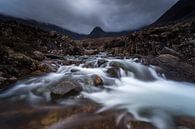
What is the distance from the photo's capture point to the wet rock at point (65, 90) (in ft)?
33.7

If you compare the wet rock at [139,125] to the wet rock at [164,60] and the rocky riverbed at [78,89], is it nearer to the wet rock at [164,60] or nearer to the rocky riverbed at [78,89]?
the rocky riverbed at [78,89]

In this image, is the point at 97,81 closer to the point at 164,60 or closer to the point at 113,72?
the point at 113,72

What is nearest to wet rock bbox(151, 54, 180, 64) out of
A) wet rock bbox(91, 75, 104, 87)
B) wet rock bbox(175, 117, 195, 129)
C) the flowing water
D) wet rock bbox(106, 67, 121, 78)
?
the flowing water

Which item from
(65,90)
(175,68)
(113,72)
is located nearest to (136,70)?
(113,72)

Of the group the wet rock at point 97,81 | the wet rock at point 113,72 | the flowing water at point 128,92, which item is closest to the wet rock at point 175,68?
the flowing water at point 128,92

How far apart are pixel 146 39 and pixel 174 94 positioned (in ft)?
58.0

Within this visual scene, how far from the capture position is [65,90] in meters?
10.4

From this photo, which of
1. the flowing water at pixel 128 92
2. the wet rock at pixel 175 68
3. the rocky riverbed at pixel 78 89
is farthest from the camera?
the wet rock at pixel 175 68

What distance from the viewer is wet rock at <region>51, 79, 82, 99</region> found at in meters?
10.3

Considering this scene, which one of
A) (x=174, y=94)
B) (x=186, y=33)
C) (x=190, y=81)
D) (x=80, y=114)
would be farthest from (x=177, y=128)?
(x=186, y=33)

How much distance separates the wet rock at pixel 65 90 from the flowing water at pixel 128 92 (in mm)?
267

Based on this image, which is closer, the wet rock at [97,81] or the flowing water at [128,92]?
the flowing water at [128,92]

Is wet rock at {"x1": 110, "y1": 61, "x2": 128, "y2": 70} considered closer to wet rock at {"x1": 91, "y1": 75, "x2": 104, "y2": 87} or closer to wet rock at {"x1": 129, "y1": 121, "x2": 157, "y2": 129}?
wet rock at {"x1": 91, "y1": 75, "x2": 104, "y2": 87}

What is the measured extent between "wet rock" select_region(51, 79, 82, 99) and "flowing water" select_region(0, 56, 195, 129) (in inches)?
10.5
